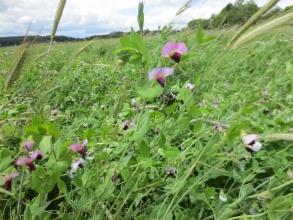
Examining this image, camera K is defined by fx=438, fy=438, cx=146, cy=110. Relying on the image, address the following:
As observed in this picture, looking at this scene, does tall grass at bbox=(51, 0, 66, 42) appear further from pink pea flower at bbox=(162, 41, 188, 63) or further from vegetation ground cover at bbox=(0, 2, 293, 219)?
pink pea flower at bbox=(162, 41, 188, 63)

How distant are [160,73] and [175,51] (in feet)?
0.20

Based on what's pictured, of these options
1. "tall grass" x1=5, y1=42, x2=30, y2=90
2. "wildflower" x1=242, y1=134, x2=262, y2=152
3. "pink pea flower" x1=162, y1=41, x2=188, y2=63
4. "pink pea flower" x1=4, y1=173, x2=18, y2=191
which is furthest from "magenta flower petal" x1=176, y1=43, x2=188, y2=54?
"pink pea flower" x1=4, y1=173, x2=18, y2=191

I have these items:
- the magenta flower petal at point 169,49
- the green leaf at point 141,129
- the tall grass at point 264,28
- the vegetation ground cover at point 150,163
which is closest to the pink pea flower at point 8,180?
the vegetation ground cover at point 150,163

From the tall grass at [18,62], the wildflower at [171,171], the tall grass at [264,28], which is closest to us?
the tall grass at [264,28]

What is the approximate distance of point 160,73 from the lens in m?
0.92

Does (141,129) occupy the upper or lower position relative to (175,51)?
lower

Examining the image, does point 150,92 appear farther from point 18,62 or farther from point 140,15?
point 18,62

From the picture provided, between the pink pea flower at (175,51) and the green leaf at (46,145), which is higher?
the pink pea flower at (175,51)

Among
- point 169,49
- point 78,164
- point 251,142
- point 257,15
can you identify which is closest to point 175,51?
point 169,49

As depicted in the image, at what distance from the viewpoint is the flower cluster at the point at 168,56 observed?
0.92m

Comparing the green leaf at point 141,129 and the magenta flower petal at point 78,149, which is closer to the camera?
the green leaf at point 141,129

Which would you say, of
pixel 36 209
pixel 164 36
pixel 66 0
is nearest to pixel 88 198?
pixel 36 209

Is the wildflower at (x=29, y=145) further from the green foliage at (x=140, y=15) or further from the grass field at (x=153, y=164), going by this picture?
the green foliage at (x=140, y=15)

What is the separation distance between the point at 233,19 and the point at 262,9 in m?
0.23
